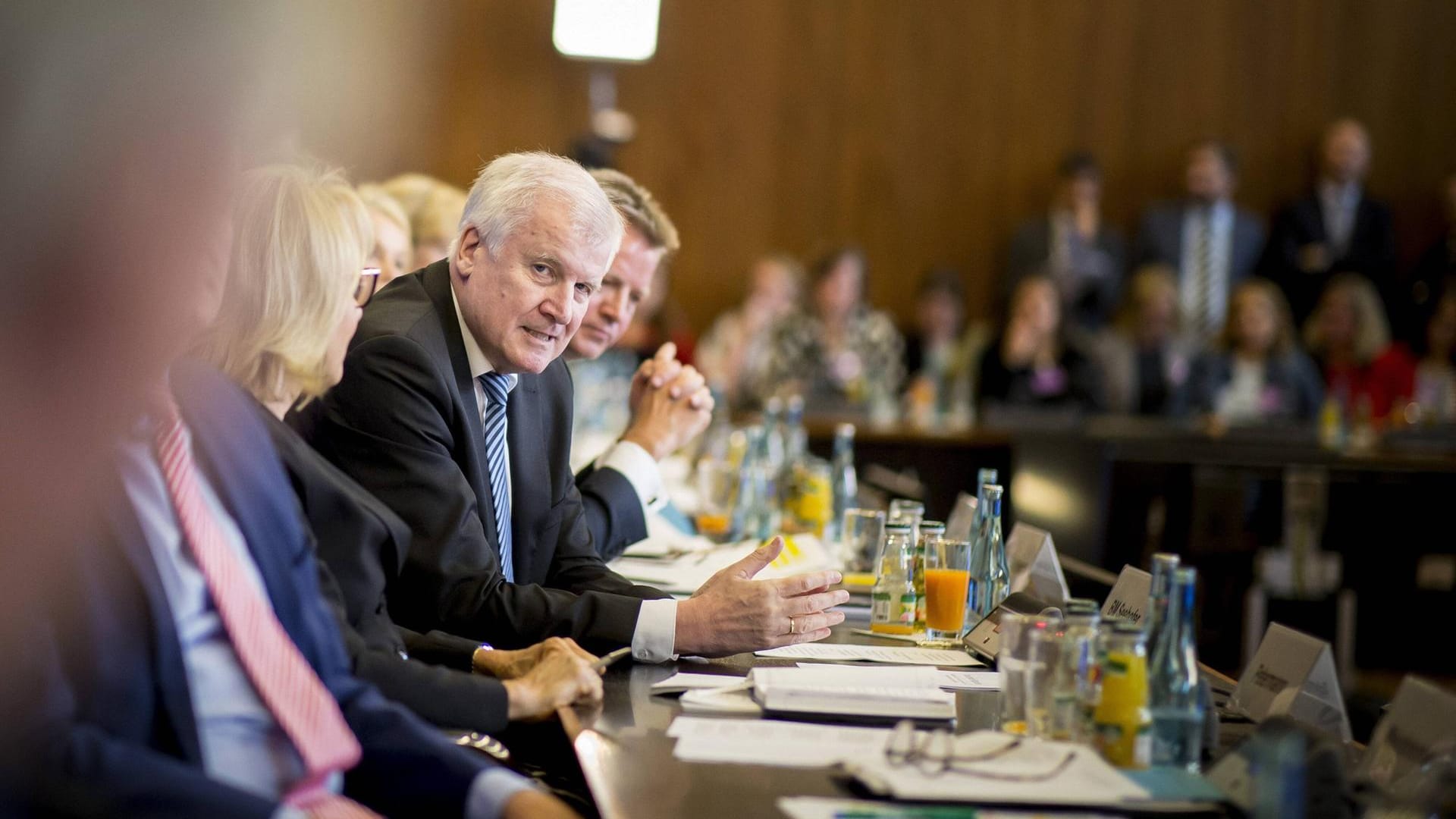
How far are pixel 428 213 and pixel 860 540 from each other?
178cm

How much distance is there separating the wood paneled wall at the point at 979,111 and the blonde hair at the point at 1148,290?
1213mm

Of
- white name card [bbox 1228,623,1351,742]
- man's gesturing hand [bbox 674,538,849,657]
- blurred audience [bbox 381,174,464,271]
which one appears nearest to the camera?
white name card [bbox 1228,623,1351,742]

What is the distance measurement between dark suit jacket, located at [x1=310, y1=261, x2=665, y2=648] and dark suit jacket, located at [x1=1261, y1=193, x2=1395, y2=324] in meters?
7.12

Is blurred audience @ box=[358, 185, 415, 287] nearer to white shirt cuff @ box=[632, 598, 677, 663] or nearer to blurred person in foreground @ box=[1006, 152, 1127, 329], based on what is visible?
white shirt cuff @ box=[632, 598, 677, 663]

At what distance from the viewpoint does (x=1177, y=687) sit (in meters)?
1.45

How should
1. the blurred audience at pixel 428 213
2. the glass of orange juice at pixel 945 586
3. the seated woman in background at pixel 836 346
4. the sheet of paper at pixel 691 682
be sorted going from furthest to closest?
1. the seated woman in background at pixel 836 346
2. the blurred audience at pixel 428 213
3. the glass of orange juice at pixel 945 586
4. the sheet of paper at pixel 691 682

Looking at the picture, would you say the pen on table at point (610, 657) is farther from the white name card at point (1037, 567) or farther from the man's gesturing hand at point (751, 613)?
the white name card at point (1037, 567)

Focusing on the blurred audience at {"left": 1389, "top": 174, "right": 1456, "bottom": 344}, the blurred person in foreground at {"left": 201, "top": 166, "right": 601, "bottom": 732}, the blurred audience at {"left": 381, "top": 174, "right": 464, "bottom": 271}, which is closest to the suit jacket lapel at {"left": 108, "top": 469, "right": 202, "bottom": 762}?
the blurred person in foreground at {"left": 201, "top": 166, "right": 601, "bottom": 732}

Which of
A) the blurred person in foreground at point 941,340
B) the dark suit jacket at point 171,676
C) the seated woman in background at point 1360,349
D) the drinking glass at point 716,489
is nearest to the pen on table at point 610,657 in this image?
the dark suit jacket at point 171,676

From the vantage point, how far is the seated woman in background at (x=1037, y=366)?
720cm

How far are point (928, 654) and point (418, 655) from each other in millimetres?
730

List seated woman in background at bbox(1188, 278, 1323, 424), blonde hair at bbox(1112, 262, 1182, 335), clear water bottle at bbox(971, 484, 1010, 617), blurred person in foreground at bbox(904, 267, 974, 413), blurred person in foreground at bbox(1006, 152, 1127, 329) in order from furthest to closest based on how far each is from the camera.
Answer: blurred person in foreground at bbox(1006, 152, 1127, 329) < blurred person in foreground at bbox(904, 267, 974, 413) < blonde hair at bbox(1112, 262, 1182, 335) < seated woman in background at bbox(1188, 278, 1323, 424) < clear water bottle at bbox(971, 484, 1010, 617)

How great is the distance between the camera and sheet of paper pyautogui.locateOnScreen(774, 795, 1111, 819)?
125 cm

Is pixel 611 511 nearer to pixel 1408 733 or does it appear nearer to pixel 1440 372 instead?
pixel 1408 733
